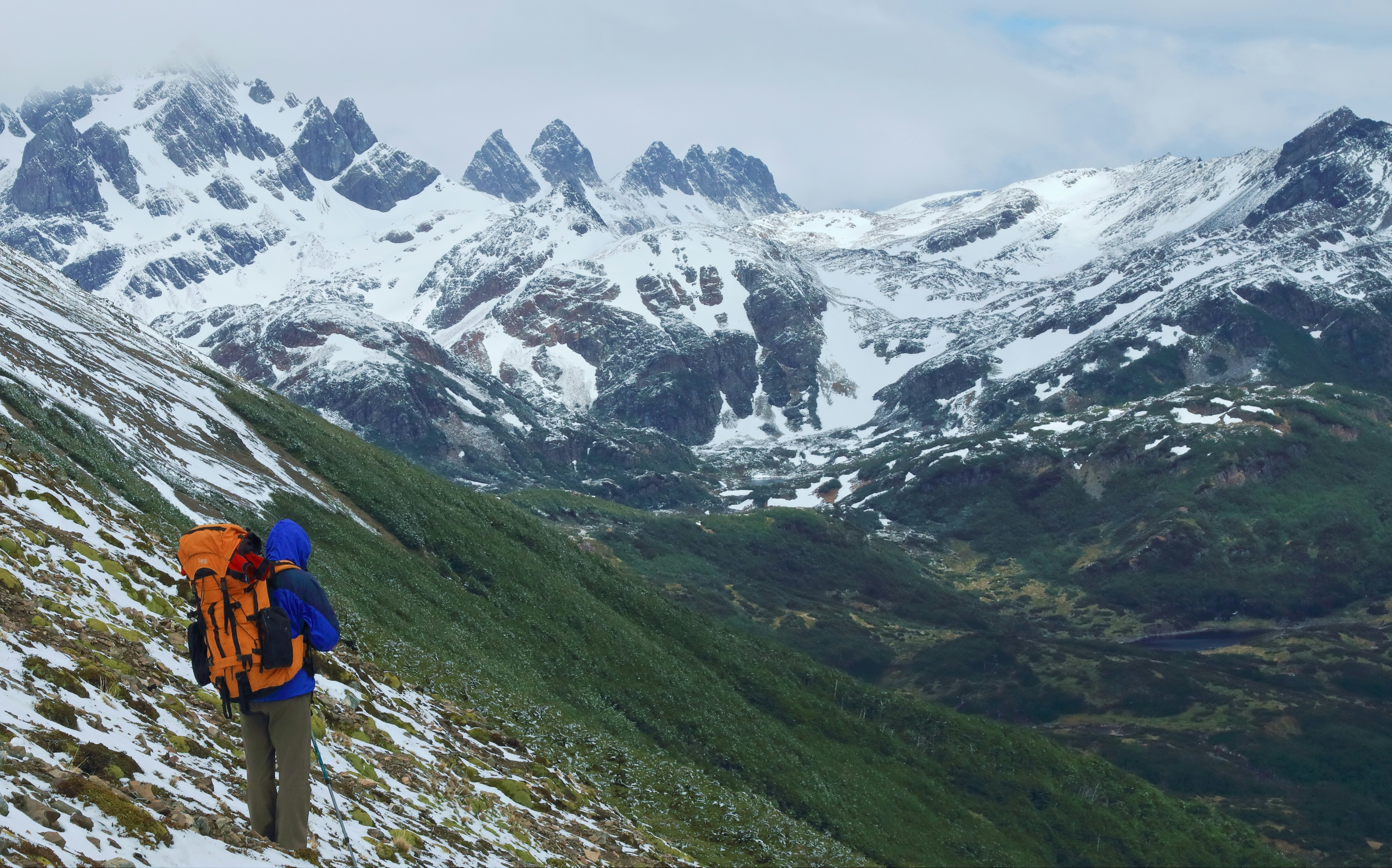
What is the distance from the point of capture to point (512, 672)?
64.9m

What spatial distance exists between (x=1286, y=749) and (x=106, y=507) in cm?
19702

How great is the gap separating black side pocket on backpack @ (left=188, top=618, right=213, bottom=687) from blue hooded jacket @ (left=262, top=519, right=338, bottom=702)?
899 mm

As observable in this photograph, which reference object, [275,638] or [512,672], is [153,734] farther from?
[512,672]

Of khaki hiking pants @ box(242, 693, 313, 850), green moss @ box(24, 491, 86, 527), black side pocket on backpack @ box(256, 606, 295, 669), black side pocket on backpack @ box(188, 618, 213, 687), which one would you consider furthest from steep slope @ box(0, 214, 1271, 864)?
black side pocket on backpack @ box(256, 606, 295, 669)

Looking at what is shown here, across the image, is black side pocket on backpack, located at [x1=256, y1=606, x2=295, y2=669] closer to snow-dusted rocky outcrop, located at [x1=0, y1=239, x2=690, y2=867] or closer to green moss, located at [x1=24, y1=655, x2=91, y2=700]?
snow-dusted rocky outcrop, located at [x1=0, y1=239, x2=690, y2=867]

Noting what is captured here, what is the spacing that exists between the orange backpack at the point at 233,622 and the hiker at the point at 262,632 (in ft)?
0.04

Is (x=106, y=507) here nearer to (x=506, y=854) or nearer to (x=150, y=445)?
(x=506, y=854)

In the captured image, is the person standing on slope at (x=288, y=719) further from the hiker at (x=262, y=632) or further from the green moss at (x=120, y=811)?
the green moss at (x=120, y=811)

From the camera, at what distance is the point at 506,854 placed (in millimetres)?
27281

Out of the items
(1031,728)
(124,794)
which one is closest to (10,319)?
(124,794)

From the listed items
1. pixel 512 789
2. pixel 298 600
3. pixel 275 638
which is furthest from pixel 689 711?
pixel 275 638

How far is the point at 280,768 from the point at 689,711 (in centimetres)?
6933

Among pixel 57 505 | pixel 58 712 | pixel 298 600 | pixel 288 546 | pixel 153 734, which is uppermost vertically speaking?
pixel 288 546

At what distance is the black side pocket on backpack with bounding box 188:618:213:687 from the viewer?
53.8ft
